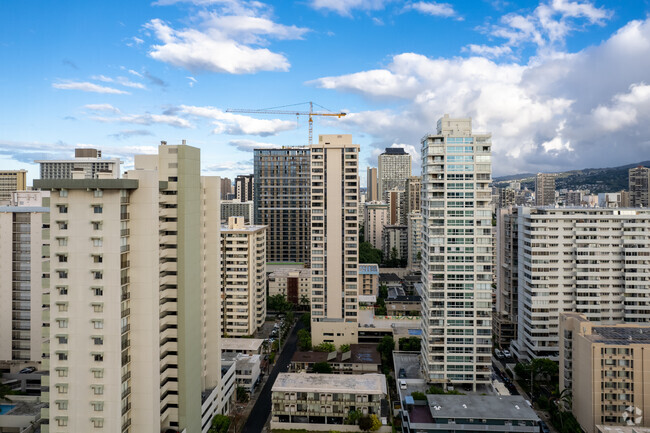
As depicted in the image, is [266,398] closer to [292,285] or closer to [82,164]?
[292,285]

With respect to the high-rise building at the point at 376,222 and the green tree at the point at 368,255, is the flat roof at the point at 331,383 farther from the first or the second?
the high-rise building at the point at 376,222

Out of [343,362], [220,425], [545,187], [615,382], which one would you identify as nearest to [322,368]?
[343,362]

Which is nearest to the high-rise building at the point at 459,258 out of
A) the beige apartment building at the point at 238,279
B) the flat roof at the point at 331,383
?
the flat roof at the point at 331,383

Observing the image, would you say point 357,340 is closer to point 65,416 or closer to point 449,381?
point 449,381

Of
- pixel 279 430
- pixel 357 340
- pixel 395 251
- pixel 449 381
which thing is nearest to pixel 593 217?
pixel 449 381

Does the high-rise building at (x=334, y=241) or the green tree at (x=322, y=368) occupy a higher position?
the high-rise building at (x=334, y=241)

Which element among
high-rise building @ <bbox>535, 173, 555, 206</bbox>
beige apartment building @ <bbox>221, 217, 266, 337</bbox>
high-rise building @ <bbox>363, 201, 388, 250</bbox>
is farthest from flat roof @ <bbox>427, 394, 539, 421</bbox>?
high-rise building @ <bbox>535, 173, 555, 206</bbox>

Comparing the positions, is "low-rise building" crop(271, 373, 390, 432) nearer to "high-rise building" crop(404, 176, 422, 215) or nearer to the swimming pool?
the swimming pool
